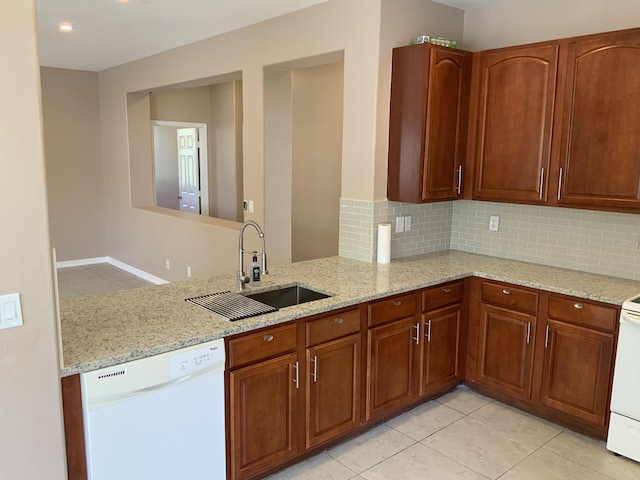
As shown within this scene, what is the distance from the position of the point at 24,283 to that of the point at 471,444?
2507 mm

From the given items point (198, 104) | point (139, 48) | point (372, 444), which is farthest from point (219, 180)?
point (372, 444)

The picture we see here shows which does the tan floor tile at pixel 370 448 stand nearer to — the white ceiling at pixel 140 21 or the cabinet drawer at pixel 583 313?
the cabinet drawer at pixel 583 313

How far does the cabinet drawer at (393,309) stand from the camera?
2895mm

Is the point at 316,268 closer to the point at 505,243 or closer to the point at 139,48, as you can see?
the point at 505,243

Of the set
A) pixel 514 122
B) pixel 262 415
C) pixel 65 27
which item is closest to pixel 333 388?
pixel 262 415

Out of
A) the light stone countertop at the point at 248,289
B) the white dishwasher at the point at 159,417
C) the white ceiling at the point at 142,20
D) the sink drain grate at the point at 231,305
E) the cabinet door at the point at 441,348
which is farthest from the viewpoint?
the white ceiling at the point at 142,20

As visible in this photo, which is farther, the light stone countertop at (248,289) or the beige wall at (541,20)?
the beige wall at (541,20)

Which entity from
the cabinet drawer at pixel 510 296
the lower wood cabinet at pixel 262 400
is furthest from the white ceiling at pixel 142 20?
the lower wood cabinet at pixel 262 400

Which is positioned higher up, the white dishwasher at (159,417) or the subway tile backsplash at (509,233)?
the subway tile backsplash at (509,233)

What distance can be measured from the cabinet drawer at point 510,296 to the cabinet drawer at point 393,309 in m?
0.58

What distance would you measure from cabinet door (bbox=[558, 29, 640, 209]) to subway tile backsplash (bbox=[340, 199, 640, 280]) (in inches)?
14.1

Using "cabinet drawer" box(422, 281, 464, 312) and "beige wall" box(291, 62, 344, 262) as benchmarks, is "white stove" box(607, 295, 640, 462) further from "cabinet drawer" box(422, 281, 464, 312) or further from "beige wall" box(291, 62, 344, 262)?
"beige wall" box(291, 62, 344, 262)

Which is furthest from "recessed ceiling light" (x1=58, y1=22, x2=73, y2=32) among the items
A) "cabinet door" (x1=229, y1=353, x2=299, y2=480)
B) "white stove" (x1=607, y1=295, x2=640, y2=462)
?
"white stove" (x1=607, y1=295, x2=640, y2=462)

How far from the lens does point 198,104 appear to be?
26.0 ft
